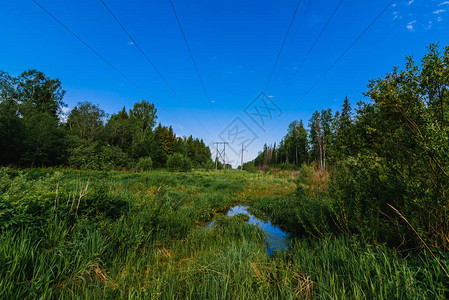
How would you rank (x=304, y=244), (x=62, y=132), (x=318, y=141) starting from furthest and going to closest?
(x=318, y=141) → (x=62, y=132) → (x=304, y=244)

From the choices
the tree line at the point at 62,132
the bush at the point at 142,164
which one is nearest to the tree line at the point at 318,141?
the tree line at the point at 62,132

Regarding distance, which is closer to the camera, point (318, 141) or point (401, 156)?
point (401, 156)

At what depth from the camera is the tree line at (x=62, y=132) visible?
22156mm

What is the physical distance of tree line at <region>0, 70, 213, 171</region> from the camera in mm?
22156

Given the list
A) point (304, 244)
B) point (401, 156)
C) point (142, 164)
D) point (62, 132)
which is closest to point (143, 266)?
point (304, 244)

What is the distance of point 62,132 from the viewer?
28109mm

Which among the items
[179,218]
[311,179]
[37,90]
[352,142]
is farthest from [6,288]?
[37,90]

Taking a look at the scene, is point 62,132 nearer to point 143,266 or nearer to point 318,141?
point 143,266

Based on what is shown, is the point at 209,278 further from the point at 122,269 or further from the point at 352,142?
the point at 352,142

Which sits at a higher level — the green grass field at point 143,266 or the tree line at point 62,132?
the tree line at point 62,132

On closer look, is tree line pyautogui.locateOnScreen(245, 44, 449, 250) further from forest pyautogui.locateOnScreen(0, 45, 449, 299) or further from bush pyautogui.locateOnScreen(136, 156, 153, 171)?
bush pyautogui.locateOnScreen(136, 156, 153, 171)

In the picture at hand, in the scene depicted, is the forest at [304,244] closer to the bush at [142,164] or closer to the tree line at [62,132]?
the tree line at [62,132]

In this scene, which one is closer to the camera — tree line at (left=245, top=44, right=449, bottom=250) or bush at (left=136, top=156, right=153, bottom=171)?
tree line at (left=245, top=44, right=449, bottom=250)

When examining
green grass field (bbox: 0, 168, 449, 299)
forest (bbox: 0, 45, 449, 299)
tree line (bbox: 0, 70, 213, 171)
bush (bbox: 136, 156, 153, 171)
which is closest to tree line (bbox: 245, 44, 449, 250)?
forest (bbox: 0, 45, 449, 299)
